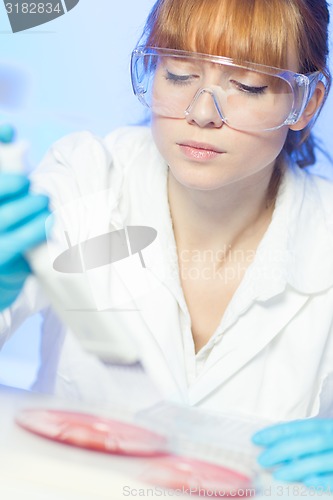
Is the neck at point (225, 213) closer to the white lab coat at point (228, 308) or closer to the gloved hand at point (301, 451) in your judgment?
the white lab coat at point (228, 308)

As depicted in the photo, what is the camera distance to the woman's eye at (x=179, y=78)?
1232mm

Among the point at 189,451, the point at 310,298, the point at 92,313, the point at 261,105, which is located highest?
the point at 261,105

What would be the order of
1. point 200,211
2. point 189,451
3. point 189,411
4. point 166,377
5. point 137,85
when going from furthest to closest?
point 200,211 → point 137,85 → point 166,377 → point 189,411 → point 189,451

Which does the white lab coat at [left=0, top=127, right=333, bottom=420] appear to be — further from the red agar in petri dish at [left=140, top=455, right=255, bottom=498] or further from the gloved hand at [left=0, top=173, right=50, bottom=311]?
the red agar in petri dish at [left=140, top=455, right=255, bottom=498]

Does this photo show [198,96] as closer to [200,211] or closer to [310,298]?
[200,211]

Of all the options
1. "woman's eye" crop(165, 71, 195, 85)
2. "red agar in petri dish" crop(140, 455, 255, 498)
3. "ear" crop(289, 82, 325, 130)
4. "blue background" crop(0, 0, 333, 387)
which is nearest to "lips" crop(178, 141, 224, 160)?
"woman's eye" crop(165, 71, 195, 85)

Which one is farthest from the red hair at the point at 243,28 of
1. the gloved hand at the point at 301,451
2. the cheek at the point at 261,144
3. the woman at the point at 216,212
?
the gloved hand at the point at 301,451

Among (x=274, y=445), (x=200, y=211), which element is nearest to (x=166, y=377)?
(x=274, y=445)

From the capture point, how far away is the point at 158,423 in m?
0.99

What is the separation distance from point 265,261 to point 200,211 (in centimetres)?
15

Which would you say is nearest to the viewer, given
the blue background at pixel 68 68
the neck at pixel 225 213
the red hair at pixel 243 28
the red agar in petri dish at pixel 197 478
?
the red agar in petri dish at pixel 197 478

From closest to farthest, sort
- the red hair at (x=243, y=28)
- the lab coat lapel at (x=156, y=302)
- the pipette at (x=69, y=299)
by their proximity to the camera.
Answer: the pipette at (x=69, y=299) < the red hair at (x=243, y=28) < the lab coat lapel at (x=156, y=302)

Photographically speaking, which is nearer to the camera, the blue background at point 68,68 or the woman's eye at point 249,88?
the woman's eye at point 249,88

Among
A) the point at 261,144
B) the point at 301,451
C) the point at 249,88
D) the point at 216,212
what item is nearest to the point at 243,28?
the point at 249,88
